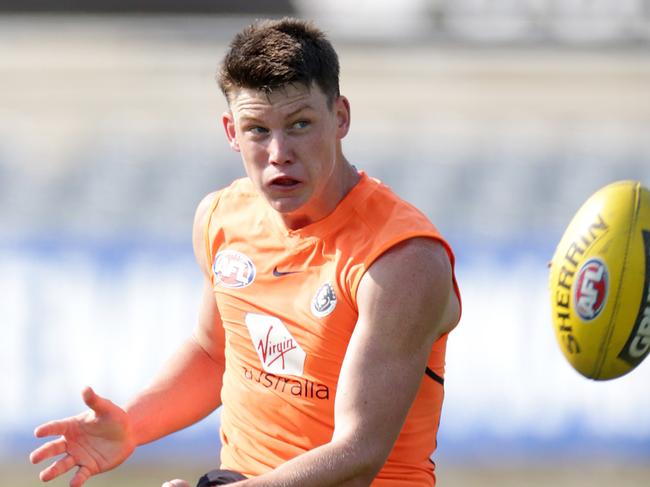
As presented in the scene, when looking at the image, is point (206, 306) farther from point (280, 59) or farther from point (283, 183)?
point (280, 59)

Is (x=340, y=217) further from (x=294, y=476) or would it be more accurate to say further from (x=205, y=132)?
(x=205, y=132)

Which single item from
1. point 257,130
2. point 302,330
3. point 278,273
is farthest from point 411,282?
point 257,130

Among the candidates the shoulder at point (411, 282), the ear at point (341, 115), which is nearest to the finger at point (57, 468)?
the shoulder at point (411, 282)

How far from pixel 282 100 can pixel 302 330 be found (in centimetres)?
68

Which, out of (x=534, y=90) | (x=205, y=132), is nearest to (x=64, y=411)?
(x=205, y=132)

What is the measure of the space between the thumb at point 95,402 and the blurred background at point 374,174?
437 centimetres

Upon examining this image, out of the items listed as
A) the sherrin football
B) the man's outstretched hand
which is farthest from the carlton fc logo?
the sherrin football

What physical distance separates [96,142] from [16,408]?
3096 mm

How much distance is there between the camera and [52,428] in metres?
4.19

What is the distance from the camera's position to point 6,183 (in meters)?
10.5

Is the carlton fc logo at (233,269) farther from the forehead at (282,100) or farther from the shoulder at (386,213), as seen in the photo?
the forehead at (282,100)

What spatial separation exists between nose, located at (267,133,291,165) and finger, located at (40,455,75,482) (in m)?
1.16

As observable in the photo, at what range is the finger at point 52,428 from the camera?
4.11 m

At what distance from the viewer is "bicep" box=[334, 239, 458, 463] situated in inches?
148
